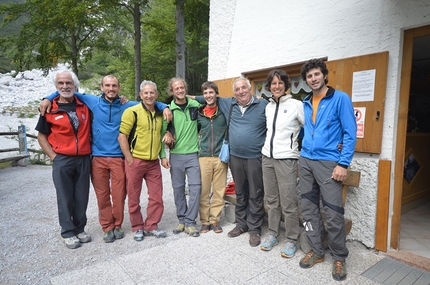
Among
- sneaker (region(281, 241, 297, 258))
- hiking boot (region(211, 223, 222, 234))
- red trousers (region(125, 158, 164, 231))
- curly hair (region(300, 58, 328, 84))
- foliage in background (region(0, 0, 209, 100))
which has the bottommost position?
hiking boot (region(211, 223, 222, 234))

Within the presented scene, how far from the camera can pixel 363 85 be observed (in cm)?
318

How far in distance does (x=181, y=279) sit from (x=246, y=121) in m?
1.94

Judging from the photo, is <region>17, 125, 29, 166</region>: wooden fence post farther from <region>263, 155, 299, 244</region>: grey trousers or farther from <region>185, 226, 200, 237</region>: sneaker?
<region>263, 155, 299, 244</region>: grey trousers

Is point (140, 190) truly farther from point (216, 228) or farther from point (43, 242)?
point (43, 242)

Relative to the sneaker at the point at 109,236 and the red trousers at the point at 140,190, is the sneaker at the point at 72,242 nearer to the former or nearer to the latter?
the sneaker at the point at 109,236

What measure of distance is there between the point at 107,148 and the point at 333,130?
274 cm

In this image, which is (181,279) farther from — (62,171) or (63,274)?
(62,171)

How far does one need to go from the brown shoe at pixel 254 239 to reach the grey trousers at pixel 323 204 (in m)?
0.68

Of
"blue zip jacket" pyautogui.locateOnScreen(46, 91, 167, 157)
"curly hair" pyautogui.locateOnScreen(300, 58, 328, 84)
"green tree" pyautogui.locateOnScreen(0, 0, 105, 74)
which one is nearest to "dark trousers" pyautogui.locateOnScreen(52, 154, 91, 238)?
"blue zip jacket" pyautogui.locateOnScreen(46, 91, 167, 157)

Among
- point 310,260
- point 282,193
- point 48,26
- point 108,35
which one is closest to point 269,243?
point 310,260

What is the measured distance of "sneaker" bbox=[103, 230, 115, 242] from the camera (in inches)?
139

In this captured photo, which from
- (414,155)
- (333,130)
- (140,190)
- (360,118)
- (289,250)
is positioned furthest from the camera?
(414,155)

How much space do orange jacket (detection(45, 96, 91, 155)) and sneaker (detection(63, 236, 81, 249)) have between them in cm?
114

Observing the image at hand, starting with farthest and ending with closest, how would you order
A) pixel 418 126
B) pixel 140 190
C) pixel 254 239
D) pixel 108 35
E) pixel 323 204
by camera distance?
pixel 108 35 → pixel 418 126 → pixel 140 190 → pixel 254 239 → pixel 323 204
